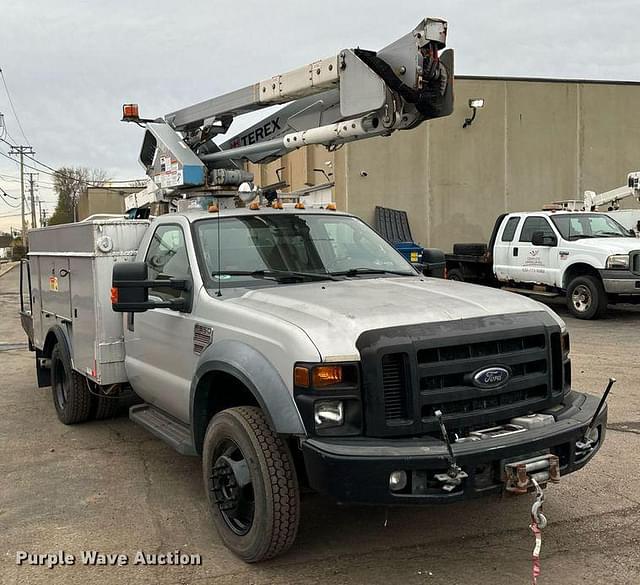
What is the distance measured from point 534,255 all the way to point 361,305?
34.6 ft

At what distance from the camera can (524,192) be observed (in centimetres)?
2194

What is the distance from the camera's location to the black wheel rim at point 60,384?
21.7ft

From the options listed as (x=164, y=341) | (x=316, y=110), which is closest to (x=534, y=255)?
(x=316, y=110)

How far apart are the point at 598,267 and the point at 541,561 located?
9.44 m

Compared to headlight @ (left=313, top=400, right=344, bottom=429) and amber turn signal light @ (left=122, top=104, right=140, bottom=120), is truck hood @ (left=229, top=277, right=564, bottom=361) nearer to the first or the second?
headlight @ (left=313, top=400, right=344, bottom=429)

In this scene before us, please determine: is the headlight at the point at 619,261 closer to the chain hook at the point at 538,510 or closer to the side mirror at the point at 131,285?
the chain hook at the point at 538,510

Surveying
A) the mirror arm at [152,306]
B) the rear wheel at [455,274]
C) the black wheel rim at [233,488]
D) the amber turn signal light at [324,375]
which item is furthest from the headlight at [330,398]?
the rear wheel at [455,274]

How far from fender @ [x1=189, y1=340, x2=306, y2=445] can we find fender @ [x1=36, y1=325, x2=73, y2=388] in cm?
269

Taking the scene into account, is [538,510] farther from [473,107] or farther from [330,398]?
[473,107]

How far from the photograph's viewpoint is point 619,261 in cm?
1194

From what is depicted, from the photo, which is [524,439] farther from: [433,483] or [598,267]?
[598,267]

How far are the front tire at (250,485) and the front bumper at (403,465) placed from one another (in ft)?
0.83

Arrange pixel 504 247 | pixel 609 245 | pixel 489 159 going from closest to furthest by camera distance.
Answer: pixel 609 245 → pixel 504 247 → pixel 489 159

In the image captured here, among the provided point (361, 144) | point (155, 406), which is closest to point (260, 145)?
point (155, 406)
